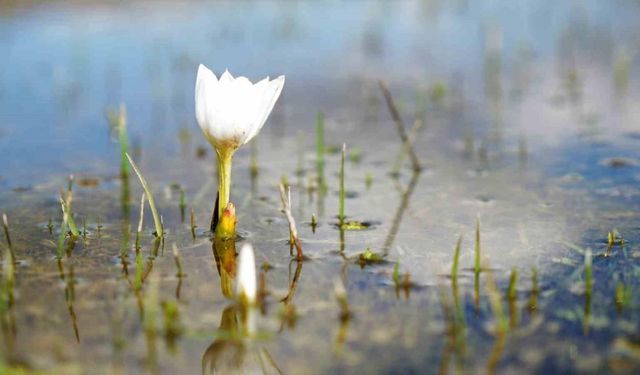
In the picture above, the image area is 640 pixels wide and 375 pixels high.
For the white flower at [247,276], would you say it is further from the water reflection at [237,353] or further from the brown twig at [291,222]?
the brown twig at [291,222]

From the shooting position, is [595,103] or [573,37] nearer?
[595,103]

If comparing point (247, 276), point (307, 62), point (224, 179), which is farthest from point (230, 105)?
point (307, 62)

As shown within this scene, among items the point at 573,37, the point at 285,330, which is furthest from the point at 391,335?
the point at 573,37

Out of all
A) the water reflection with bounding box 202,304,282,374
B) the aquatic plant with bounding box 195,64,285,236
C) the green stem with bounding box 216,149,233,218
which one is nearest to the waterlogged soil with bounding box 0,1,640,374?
the water reflection with bounding box 202,304,282,374

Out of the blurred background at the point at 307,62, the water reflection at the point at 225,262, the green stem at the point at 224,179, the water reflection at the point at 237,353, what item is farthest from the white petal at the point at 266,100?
the blurred background at the point at 307,62

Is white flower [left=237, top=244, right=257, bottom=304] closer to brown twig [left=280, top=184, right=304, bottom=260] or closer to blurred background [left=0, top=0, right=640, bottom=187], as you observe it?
brown twig [left=280, top=184, right=304, bottom=260]

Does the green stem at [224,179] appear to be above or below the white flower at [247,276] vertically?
above

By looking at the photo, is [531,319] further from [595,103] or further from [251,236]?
[595,103]
